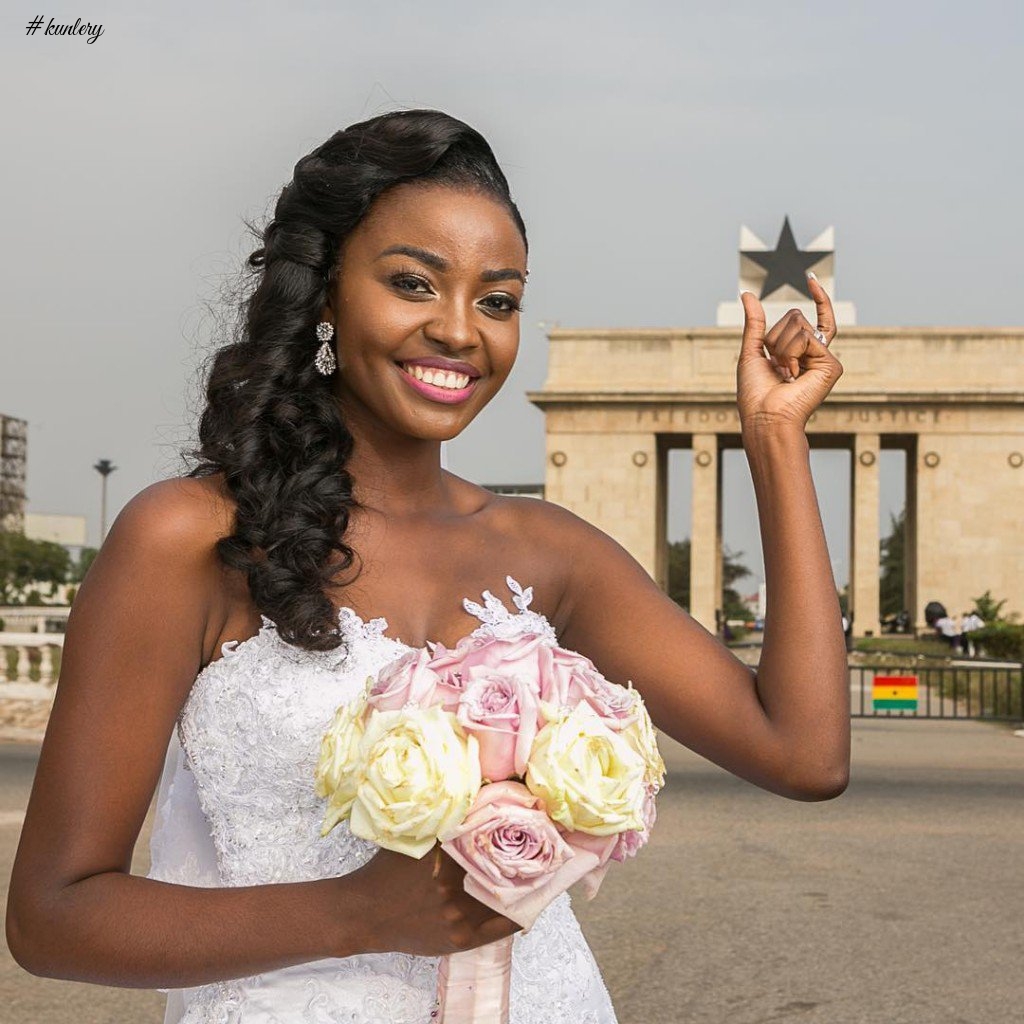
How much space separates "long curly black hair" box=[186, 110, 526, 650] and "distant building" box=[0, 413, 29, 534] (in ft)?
535

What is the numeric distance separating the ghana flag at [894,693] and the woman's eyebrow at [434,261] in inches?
724

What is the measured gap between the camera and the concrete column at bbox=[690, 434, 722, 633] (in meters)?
53.3

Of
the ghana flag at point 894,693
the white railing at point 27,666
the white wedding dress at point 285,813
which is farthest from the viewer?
the ghana flag at point 894,693

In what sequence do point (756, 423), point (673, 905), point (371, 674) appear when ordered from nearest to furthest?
point (371, 674), point (756, 423), point (673, 905)

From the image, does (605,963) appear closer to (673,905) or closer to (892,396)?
(673,905)

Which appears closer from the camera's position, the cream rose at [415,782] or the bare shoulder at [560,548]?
the cream rose at [415,782]

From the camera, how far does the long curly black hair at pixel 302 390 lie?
231 centimetres

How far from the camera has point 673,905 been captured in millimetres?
8281

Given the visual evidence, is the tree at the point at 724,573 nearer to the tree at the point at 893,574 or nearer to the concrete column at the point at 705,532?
the tree at the point at 893,574

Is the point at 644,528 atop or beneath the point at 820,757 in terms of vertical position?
atop

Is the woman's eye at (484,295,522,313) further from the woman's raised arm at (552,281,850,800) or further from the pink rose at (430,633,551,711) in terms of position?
the pink rose at (430,633,551,711)

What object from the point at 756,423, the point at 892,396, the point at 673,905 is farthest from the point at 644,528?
the point at 756,423

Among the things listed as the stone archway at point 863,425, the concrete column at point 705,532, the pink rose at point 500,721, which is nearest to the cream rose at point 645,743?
the pink rose at point 500,721

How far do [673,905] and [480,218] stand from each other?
6409mm
